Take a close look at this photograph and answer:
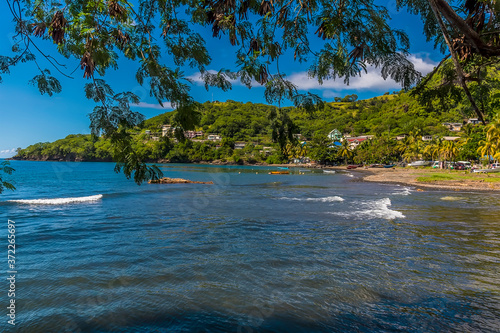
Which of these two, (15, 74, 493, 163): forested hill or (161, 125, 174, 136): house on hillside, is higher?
(15, 74, 493, 163): forested hill

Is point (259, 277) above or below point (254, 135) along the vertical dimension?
below

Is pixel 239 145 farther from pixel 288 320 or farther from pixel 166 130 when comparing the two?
pixel 166 130

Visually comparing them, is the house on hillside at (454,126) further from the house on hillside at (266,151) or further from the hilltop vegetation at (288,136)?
the house on hillside at (266,151)

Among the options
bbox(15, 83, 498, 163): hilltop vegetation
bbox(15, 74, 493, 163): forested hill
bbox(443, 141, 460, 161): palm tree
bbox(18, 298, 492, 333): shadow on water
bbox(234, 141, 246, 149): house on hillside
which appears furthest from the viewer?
bbox(234, 141, 246, 149): house on hillside

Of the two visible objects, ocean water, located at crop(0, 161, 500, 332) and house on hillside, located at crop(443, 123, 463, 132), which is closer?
ocean water, located at crop(0, 161, 500, 332)

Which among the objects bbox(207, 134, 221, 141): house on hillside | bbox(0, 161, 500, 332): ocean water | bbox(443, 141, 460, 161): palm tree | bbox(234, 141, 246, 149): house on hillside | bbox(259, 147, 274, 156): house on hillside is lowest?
bbox(0, 161, 500, 332): ocean water

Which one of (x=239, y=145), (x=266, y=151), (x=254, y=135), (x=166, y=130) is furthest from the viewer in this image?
(x=239, y=145)

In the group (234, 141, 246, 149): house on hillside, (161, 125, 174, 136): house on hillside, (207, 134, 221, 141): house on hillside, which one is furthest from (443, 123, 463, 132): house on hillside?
(161, 125, 174, 136): house on hillside

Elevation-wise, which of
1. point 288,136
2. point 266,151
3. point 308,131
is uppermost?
point 266,151

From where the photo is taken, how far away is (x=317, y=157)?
404ft

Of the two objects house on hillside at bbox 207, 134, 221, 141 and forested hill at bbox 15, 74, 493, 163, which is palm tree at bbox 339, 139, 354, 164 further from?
house on hillside at bbox 207, 134, 221, 141

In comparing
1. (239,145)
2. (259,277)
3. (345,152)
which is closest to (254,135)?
(259,277)

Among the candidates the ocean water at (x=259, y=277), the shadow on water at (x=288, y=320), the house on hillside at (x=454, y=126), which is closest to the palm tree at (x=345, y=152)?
the house on hillside at (x=454, y=126)

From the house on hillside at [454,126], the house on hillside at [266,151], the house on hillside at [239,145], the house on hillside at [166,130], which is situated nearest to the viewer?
the house on hillside at [166,130]
